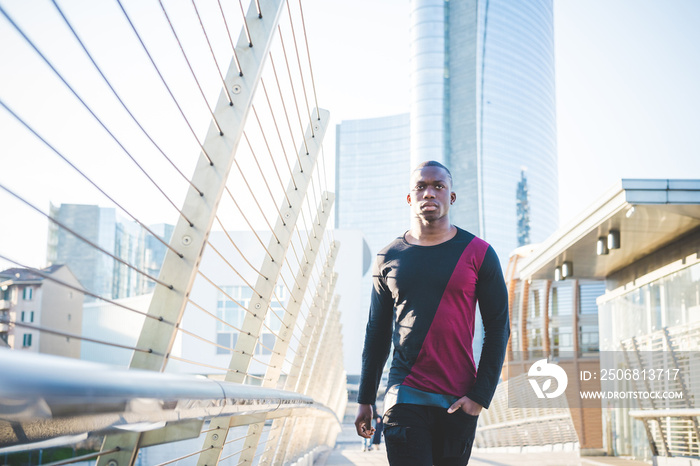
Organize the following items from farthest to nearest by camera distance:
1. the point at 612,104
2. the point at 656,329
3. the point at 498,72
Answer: the point at 498,72, the point at 612,104, the point at 656,329

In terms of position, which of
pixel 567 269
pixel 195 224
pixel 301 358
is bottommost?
pixel 301 358

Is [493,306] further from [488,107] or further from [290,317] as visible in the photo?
[488,107]

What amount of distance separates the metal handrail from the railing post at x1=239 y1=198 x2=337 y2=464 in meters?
2.66

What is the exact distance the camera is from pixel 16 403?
2.22ft

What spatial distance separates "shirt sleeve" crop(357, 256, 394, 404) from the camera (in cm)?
295

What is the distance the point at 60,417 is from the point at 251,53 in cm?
177

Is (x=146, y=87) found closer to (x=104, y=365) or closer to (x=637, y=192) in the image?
(x=104, y=365)

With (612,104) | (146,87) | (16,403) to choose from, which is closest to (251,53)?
(146,87)

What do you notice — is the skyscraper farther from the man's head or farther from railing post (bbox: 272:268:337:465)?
the man's head

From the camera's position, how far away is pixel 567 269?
11781mm

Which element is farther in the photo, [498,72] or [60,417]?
[498,72]

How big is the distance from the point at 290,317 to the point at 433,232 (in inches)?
78.5

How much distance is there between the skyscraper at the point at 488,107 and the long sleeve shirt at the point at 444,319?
97.3 m

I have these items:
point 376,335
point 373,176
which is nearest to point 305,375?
point 376,335
